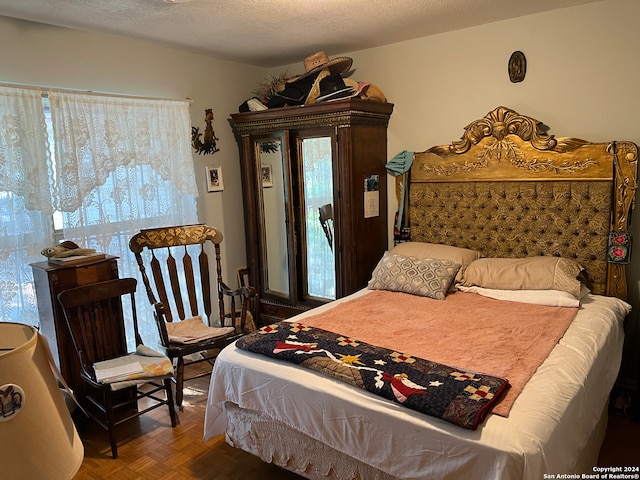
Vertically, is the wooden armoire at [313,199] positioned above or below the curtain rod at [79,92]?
below

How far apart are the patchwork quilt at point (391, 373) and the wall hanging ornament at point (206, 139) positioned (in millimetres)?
1997

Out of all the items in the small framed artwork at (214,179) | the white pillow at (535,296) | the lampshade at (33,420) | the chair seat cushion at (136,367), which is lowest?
the chair seat cushion at (136,367)

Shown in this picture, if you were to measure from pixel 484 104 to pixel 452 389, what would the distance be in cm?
226

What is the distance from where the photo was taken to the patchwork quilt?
1626 millimetres

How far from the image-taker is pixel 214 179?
3.96 m

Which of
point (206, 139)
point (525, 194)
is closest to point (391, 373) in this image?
point (525, 194)

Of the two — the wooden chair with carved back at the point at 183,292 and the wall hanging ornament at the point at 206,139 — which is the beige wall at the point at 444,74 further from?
the wooden chair with carved back at the point at 183,292

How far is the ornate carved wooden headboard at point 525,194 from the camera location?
2.82 m

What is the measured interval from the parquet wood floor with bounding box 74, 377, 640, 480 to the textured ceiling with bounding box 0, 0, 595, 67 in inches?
93.6

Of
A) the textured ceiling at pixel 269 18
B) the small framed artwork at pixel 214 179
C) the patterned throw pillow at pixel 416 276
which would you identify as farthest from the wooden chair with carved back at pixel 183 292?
the textured ceiling at pixel 269 18

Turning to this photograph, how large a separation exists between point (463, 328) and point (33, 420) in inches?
79.3

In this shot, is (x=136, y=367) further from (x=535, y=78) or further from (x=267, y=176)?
(x=535, y=78)

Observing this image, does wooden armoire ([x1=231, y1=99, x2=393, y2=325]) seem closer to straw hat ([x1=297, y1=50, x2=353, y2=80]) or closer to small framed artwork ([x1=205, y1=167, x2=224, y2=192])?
small framed artwork ([x1=205, y1=167, x2=224, y2=192])

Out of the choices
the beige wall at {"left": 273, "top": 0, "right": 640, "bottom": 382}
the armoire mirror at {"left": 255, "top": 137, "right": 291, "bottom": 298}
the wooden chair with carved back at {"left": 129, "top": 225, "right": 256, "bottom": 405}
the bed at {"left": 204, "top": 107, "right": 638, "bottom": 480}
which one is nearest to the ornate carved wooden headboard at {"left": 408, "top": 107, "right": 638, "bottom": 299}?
the bed at {"left": 204, "top": 107, "right": 638, "bottom": 480}
